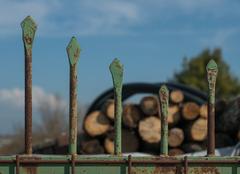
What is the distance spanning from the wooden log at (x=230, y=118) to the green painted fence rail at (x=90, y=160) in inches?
232

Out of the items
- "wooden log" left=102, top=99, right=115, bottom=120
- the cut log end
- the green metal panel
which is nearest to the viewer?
the green metal panel

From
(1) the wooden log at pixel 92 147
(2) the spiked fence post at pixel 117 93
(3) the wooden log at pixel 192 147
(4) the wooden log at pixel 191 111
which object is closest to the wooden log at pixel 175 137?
(3) the wooden log at pixel 192 147

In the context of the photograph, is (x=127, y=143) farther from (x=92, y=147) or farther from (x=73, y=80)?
(x=73, y=80)

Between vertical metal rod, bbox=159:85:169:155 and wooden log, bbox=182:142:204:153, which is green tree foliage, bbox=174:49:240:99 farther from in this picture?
vertical metal rod, bbox=159:85:169:155

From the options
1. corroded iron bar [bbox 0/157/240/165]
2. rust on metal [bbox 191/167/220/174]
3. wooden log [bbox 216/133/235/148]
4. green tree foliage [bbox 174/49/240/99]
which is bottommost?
wooden log [bbox 216/133/235/148]

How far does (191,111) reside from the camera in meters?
9.10

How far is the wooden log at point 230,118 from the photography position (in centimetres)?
871

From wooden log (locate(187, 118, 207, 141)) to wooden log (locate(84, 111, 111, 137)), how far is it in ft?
4.02

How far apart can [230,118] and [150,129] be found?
3.75ft

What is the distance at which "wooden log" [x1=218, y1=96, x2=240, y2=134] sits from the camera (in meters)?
8.71

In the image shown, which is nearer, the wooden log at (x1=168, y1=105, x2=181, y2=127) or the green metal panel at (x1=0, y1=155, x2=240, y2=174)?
the green metal panel at (x1=0, y1=155, x2=240, y2=174)

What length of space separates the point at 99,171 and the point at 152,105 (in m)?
6.30

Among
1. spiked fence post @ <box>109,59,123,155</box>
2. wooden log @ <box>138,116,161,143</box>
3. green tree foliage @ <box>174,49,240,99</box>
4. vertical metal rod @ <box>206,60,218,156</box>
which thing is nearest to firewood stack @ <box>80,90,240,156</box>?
wooden log @ <box>138,116,161,143</box>

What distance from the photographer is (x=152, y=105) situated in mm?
9062
